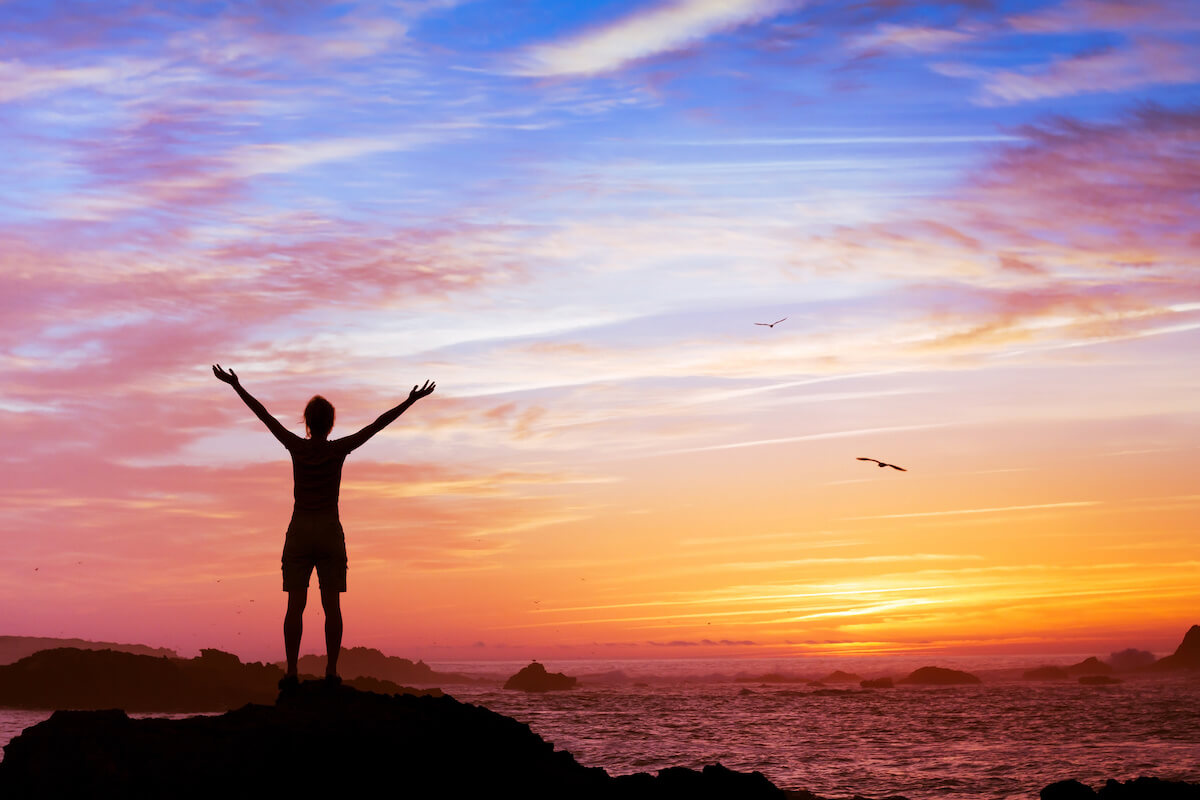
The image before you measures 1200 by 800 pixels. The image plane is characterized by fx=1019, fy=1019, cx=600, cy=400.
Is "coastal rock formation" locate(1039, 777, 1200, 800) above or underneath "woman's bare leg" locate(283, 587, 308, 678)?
underneath

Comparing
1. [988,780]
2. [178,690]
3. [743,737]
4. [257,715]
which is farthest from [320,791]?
[178,690]

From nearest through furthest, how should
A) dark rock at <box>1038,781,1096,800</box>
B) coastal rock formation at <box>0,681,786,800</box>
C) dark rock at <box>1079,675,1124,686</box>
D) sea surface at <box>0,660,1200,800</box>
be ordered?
coastal rock formation at <box>0,681,786,800</box>, dark rock at <box>1038,781,1096,800</box>, sea surface at <box>0,660,1200,800</box>, dark rock at <box>1079,675,1124,686</box>

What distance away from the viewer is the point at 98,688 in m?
54.8

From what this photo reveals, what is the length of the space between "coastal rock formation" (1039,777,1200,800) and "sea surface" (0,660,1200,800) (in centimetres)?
851

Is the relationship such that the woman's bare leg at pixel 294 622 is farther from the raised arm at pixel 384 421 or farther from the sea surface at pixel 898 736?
the sea surface at pixel 898 736

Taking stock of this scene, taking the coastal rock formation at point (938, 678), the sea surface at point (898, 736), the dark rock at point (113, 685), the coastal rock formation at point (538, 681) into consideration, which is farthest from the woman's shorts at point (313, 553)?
the coastal rock formation at point (938, 678)

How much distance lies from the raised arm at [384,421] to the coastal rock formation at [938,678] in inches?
4217

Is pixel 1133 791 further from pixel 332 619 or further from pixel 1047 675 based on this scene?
pixel 1047 675

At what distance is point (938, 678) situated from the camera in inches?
4417

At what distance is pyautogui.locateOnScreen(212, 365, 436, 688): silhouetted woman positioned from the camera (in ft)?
33.2

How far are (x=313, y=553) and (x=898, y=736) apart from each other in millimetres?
44549

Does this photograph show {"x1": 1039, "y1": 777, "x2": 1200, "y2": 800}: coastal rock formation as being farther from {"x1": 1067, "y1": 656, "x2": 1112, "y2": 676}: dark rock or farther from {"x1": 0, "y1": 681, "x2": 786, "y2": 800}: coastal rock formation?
{"x1": 1067, "y1": 656, "x2": 1112, "y2": 676}: dark rock

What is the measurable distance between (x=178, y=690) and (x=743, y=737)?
3073cm

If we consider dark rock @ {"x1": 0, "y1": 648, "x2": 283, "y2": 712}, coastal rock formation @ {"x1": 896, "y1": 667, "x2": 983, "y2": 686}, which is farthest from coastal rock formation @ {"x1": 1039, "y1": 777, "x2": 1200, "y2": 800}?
coastal rock formation @ {"x1": 896, "y1": 667, "x2": 983, "y2": 686}
